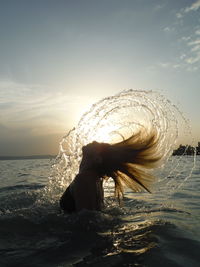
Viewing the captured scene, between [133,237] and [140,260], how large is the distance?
1005mm

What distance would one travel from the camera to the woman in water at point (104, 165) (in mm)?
5535

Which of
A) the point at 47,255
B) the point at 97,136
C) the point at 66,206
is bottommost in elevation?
the point at 47,255

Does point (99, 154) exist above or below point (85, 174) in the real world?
above

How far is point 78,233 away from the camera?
5.37 m

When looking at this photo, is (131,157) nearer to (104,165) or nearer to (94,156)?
(104,165)

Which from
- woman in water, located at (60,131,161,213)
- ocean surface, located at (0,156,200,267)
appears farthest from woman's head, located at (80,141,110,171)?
ocean surface, located at (0,156,200,267)

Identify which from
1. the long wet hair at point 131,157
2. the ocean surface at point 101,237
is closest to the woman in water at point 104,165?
the long wet hair at point 131,157

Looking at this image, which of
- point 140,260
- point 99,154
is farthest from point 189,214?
point 140,260

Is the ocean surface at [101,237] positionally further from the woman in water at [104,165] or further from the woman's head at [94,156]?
the woman's head at [94,156]

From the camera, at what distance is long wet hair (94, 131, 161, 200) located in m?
5.71

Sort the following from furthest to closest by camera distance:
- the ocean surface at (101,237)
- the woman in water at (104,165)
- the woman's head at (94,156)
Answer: the woman's head at (94,156) < the woman in water at (104,165) < the ocean surface at (101,237)

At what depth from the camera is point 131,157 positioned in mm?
5723

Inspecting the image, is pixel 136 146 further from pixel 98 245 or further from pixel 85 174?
pixel 98 245

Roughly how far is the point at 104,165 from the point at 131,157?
0.50m
